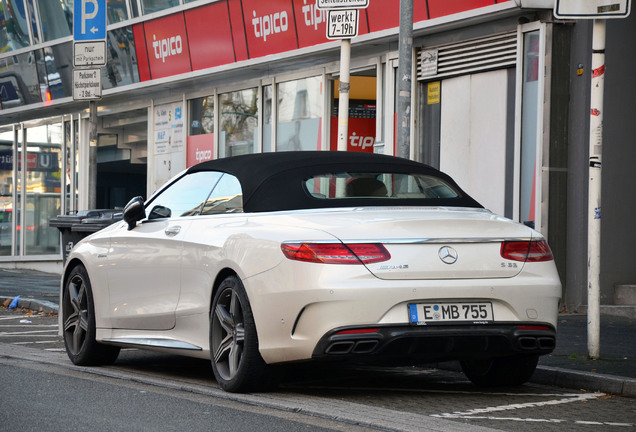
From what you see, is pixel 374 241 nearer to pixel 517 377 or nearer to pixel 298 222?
pixel 298 222

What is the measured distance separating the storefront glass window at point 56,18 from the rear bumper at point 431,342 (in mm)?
19571

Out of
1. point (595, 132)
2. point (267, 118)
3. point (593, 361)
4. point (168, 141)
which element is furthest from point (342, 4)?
point (168, 141)

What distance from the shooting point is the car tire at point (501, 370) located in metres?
7.73

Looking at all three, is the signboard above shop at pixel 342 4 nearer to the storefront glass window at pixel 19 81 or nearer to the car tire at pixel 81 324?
the car tire at pixel 81 324

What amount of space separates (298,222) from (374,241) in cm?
52

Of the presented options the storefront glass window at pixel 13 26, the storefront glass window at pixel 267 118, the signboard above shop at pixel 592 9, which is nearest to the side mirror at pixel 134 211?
the signboard above shop at pixel 592 9

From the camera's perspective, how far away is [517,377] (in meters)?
7.83

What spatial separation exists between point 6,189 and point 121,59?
7441 mm

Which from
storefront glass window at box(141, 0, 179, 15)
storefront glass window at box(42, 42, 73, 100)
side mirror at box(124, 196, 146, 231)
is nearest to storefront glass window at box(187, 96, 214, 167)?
storefront glass window at box(141, 0, 179, 15)

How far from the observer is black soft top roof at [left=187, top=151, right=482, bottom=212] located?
751cm

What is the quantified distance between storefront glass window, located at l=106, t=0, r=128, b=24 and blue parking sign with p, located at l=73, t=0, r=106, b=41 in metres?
6.93

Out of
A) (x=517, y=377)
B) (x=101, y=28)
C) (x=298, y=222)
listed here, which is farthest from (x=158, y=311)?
(x=101, y=28)

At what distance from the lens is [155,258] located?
836 centimetres

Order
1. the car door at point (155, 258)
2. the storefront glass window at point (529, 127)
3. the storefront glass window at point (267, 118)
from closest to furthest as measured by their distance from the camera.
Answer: the car door at point (155, 258) → the storefront glass window at point (529, 127) → the storefront glass window at point (267, 118)
